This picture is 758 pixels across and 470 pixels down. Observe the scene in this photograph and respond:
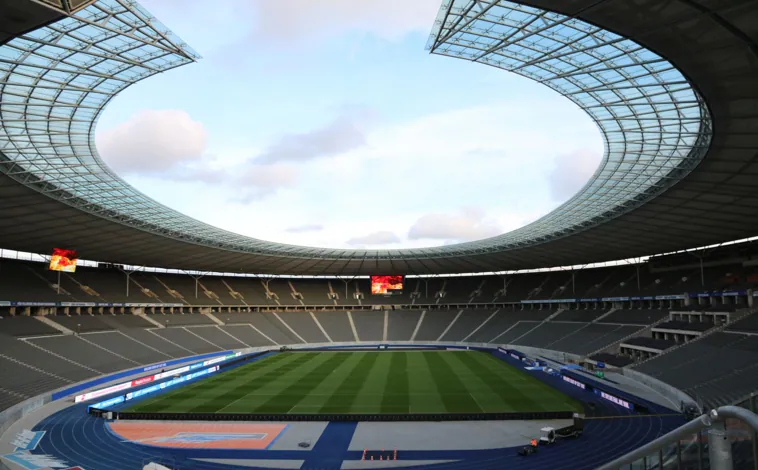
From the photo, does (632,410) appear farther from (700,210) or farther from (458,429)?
(700,210)

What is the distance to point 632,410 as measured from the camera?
30984mm

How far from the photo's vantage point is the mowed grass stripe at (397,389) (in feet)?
110

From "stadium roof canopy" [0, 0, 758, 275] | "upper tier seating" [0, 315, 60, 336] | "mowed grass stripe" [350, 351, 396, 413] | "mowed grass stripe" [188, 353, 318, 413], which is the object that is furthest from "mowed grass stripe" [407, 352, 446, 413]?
"upper tier seating" [0, 315, 60, 336]

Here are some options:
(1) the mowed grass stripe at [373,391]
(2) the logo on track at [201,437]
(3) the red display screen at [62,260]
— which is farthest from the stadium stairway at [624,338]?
(3) the red display screen at [62,260]

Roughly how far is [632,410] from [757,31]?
2335cm

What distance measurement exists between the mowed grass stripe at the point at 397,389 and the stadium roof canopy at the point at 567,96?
63.2 ft

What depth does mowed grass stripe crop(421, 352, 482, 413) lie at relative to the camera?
3303 cm

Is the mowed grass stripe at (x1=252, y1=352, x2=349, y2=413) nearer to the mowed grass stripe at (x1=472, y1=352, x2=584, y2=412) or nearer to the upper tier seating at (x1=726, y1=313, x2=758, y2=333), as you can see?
the mowed grass stripe at (x1=472, y1=352, x2=584, y2=412)

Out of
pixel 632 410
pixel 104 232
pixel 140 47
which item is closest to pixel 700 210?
pixel 632 410

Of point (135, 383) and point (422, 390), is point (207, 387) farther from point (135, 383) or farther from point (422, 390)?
point (422, 390)

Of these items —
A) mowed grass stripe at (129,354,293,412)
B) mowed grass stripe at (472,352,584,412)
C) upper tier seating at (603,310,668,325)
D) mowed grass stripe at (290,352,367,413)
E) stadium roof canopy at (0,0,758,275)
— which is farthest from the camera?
upper tier seating at (603,310,668,325)

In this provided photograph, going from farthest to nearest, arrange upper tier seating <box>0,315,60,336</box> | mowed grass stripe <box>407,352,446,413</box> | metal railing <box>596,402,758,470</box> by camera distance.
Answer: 1. upper tier seating <box>0,315,60,336</box>
2. mowed grass stripe <box>407,352,446,413</box>
3. metal railing <box>596,402,758,470</box>

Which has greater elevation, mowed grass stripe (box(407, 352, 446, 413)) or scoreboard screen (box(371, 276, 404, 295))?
scoreboard screen (box(371, 276, 404, 295))

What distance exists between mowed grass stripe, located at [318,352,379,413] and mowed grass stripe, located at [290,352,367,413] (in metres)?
0.17
